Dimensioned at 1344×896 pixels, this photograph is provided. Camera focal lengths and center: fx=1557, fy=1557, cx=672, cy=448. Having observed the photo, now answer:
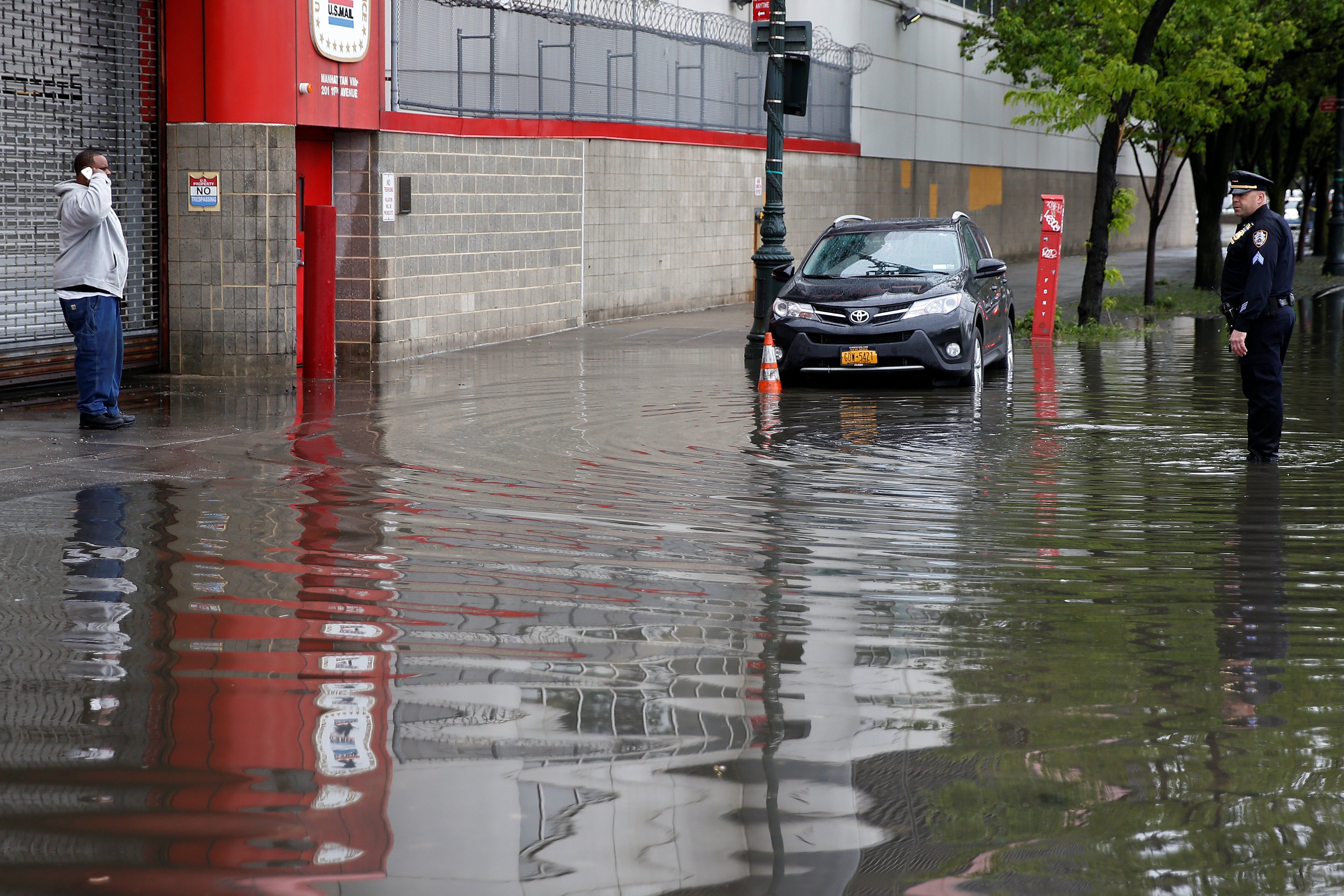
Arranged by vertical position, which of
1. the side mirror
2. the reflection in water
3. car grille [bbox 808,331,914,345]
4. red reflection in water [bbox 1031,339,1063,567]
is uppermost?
the side mirror

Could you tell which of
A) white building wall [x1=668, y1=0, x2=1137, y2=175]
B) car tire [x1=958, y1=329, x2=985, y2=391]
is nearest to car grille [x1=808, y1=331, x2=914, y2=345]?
car tire [x1=958, y1=329, x2=985, y2=391]

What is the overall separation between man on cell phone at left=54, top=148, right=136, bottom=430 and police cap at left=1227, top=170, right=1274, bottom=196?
7630mm

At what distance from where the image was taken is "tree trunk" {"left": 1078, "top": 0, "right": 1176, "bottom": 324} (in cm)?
2041

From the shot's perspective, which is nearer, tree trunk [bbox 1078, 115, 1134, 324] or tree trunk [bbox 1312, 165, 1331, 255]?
tree trunk [bbox 1078, 115, 1134, 324]

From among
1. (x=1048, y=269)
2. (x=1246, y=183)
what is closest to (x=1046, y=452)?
(x=1246, y=183)

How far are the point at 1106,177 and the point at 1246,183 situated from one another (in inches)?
478

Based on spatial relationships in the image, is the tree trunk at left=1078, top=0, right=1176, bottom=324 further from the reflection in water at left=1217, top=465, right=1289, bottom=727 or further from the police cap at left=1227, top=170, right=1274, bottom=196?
the reflection in water at left=1217, top=465, right=1289, bottom=727

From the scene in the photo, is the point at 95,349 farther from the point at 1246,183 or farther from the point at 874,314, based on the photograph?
the point at 1246,183

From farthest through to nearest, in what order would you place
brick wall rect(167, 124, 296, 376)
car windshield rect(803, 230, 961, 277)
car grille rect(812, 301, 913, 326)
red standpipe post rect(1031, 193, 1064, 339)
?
red standpipe post rect(1031, 193, 1064, 339), car windshield rect(803, 230, 961, 277), brick wall rect(167, 124, 296, 376), car grille rect(812, 301, 913, 326)

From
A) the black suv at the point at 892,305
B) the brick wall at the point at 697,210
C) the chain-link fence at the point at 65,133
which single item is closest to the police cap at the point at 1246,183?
the black suv at the point at 892,305

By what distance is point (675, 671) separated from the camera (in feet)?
16.9

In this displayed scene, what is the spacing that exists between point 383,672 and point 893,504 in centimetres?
371

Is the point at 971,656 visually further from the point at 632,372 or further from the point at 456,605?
the point at 632,372

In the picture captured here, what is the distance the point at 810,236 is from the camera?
97.8 feet
